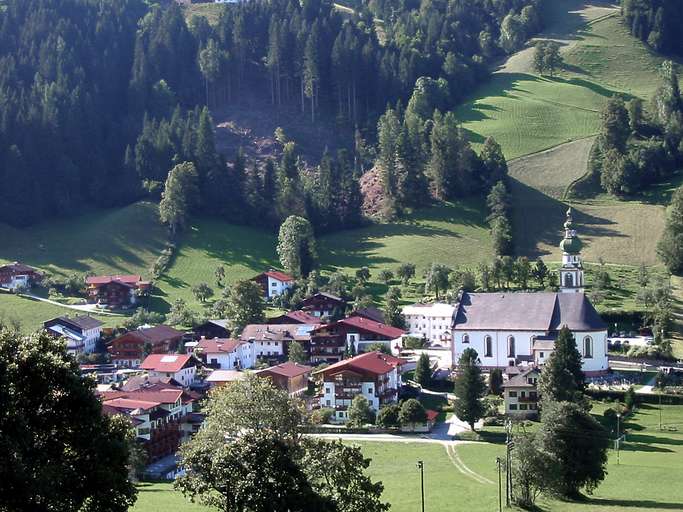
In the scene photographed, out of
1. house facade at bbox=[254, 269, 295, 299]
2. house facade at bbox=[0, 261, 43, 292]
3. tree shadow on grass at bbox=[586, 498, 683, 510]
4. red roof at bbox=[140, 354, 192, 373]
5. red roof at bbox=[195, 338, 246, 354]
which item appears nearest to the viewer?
tree shadow on grass at bbox=[586, 498, 683, 510]

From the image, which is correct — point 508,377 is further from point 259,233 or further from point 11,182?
point 11,182

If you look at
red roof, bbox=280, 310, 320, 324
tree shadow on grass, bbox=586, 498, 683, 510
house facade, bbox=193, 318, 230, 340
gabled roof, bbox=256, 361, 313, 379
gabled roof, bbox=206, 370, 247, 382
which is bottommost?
house facade, bbox=193, 318, 230, 340

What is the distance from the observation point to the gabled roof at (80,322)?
8069 centimetres

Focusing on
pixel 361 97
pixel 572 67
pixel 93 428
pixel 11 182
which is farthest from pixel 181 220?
pixel 93 428

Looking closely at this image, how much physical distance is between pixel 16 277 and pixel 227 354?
A: 26.0m

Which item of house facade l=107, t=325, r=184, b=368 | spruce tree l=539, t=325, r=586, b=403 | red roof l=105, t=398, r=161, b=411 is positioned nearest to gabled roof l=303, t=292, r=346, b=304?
house facade l=107, t=325, r=184, b=368

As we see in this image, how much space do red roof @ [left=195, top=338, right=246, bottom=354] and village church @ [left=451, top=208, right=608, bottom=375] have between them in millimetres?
14948

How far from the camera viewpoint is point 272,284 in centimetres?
9269

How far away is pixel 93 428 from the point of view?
101 feet

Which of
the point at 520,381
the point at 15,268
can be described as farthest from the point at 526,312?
the point at 15,268

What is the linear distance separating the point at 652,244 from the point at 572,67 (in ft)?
178

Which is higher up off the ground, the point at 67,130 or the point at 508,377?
the point at 67,130

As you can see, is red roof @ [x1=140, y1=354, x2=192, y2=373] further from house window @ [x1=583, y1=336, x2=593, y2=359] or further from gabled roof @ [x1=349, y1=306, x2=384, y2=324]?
house window @ [x1=583, y1=336, x2=593, y2=359]

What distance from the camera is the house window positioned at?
7262cm
